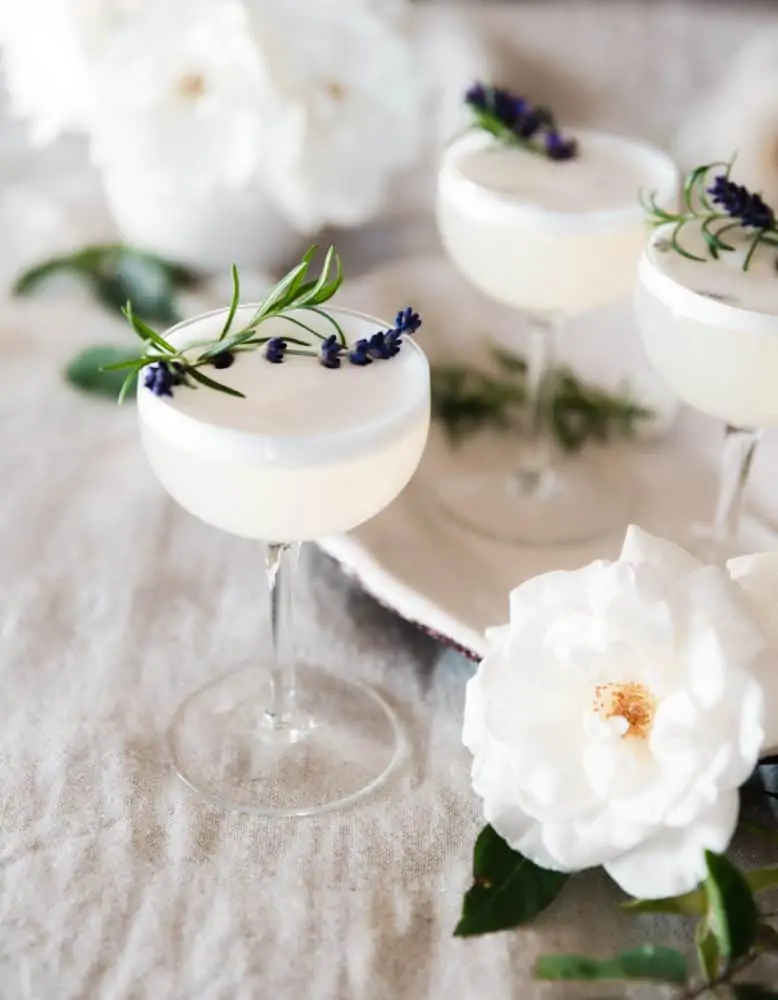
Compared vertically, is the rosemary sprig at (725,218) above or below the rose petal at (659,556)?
above

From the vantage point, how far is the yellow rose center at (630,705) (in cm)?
73

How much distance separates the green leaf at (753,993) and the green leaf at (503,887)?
121 mm

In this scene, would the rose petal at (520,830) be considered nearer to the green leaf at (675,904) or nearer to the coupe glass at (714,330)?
the green leaf at (675,904)

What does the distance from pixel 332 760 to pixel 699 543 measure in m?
0.42

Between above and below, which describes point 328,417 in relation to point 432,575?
above

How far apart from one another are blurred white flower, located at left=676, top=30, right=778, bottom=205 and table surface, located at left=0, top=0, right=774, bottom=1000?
2.20 feet

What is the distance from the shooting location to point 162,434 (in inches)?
29.6

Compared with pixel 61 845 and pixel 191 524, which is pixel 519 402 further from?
pixel 61 845

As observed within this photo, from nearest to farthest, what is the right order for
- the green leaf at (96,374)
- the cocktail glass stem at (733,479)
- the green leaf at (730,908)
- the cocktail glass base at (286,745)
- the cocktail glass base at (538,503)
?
1. the green leaf at (730,908)
2. the cocktail glass base at (286,745)
3. the cocktail glass stem at (733,479)
4. the cocktail glass base at (538,503)
5. the green leaf at (96,374)

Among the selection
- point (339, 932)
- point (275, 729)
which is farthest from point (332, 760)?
point (339, 932)

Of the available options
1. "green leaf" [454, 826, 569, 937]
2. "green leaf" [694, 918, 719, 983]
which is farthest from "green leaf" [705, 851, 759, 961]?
"green leaf" [454, 826, 569, 937]

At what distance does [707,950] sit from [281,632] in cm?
37

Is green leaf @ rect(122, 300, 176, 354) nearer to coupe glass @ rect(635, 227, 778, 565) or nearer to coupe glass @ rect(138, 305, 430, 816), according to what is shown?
coupe glass @ rect(138, 305, 430, 816)

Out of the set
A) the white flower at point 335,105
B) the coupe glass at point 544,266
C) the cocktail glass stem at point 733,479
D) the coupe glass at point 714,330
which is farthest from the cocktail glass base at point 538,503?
the white flower at point 335,105
